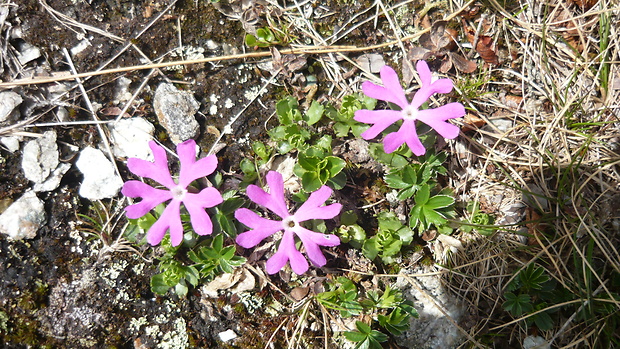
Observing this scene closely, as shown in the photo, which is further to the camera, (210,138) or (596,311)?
(210,138)

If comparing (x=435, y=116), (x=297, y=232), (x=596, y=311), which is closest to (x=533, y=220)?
(x=596, y=311)

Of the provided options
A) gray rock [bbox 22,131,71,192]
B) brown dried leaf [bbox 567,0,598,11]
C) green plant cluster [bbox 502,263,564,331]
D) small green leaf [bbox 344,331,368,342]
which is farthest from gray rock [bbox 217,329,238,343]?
brown dried leaf [bbox 567,0,598,11]

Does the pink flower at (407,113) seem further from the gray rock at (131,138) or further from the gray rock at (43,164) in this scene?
the gray rock at (43,164)

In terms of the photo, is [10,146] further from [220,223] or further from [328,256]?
[328,256]

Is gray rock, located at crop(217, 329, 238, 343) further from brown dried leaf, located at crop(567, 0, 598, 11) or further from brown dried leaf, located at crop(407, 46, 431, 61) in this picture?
brown dried leaf, located at crop(567, 0, 598, 11)

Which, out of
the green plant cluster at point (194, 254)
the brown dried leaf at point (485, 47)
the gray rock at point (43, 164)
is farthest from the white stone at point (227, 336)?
the brown dried leaf at point (485, 47)

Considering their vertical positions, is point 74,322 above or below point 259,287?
above
